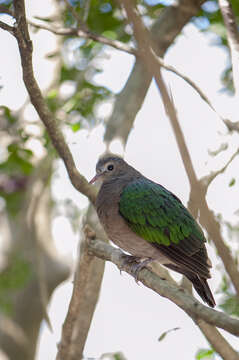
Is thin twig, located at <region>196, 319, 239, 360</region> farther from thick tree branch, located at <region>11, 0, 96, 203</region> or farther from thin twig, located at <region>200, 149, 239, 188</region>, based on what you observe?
thick tree branch, located at <region>11, 0, 96, 203</region>

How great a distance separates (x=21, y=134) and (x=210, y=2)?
2509 millimetres

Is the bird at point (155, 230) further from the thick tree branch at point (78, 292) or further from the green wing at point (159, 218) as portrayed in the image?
the thick tree branch at point (78, 292)

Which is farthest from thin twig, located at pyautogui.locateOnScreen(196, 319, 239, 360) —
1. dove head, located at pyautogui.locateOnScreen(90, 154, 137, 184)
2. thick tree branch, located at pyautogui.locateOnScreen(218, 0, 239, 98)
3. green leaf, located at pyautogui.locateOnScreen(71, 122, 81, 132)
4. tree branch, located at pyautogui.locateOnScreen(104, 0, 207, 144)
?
green leaf, located at pyautogui.locateOnScreen(71, 122, 81, 132)

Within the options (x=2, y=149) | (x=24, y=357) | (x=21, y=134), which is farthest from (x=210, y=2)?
(x=24, y=357)

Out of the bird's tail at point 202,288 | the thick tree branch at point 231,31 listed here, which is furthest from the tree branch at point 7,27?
the bird's tail at point 202,288

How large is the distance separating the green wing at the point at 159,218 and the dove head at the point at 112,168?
66 cm

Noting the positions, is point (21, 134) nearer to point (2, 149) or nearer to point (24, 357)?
point (2, 149)

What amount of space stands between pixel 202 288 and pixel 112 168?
1.62m

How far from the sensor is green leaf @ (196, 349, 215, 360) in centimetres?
397

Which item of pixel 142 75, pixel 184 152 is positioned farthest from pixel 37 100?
pixel 184 152

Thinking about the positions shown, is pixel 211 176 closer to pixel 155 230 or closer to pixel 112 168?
pixel 155 230

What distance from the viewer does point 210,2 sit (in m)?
5.69

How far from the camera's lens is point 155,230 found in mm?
4074

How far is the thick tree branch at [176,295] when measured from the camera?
218 cm
